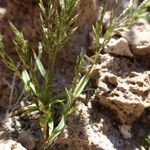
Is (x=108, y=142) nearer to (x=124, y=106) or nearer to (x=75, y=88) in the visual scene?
(x=124, y=106)

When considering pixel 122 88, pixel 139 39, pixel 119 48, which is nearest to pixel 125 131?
pixel 122 88

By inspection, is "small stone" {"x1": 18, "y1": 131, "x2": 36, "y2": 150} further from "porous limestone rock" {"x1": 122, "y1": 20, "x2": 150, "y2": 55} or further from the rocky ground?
"porous limestone rock" {"x1": 122, "y1": 20, "x2": 150, "y2": 55}

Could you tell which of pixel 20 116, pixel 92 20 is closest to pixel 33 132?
pixel 20 116

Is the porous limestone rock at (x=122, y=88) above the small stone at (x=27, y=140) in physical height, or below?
above

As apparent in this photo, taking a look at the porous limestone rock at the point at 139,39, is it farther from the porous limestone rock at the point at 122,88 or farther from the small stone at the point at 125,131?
the small stone at the point at 125,131

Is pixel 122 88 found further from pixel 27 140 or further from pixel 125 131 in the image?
pixel 27 140

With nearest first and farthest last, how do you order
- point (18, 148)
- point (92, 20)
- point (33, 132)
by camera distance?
1. point (18, 148)
2. point (33, 132)
3. point (92, 20)

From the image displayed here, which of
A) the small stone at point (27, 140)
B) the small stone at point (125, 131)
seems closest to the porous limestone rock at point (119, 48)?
the small stone at point (125, 131)

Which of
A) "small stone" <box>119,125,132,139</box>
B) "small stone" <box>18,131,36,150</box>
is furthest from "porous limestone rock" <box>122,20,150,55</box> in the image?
"small stone" <box>18,131,36,150</box>
